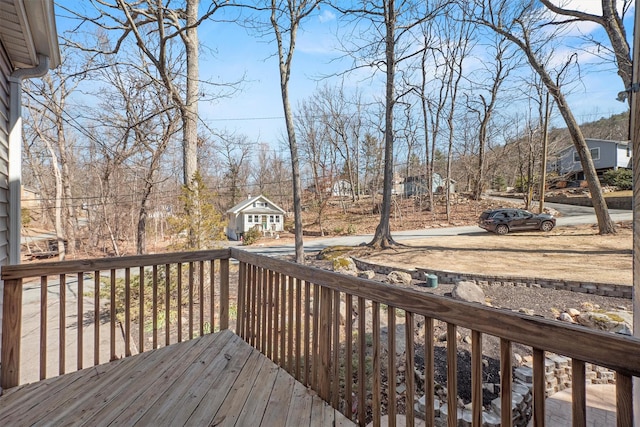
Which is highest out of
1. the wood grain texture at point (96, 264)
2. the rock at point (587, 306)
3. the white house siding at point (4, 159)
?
the white house siding at point (4, 159)

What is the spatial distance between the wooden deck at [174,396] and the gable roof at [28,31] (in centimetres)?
226

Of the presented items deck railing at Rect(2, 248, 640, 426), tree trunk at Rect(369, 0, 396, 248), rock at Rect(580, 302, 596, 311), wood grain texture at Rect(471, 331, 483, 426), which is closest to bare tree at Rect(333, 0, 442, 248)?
tree trunk at Rect(369, 0, 396, 248)

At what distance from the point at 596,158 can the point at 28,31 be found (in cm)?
3047

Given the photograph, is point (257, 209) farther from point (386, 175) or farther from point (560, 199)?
point (560, 199)

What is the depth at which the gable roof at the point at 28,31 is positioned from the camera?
5.96 feet

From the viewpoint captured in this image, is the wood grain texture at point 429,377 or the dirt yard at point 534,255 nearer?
the wood grain texture at point 429,377

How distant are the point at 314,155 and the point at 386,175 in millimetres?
12911

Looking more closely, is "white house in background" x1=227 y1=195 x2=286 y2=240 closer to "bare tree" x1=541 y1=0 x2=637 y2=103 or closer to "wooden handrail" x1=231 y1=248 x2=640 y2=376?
"bare tree" x1=541 y1=0 x2=637 y2=103

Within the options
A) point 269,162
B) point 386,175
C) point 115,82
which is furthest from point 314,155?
point 115,82

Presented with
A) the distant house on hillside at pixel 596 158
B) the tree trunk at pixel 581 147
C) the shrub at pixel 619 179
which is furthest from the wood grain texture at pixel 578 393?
the shrub at pixel 619 179

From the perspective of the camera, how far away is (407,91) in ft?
35.0

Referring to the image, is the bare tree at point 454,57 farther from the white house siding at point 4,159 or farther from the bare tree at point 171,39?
the white house siding at point 4,159

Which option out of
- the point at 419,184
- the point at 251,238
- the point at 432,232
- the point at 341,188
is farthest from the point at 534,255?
the point at 341,188

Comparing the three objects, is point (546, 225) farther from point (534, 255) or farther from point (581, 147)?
point (534, 255)
